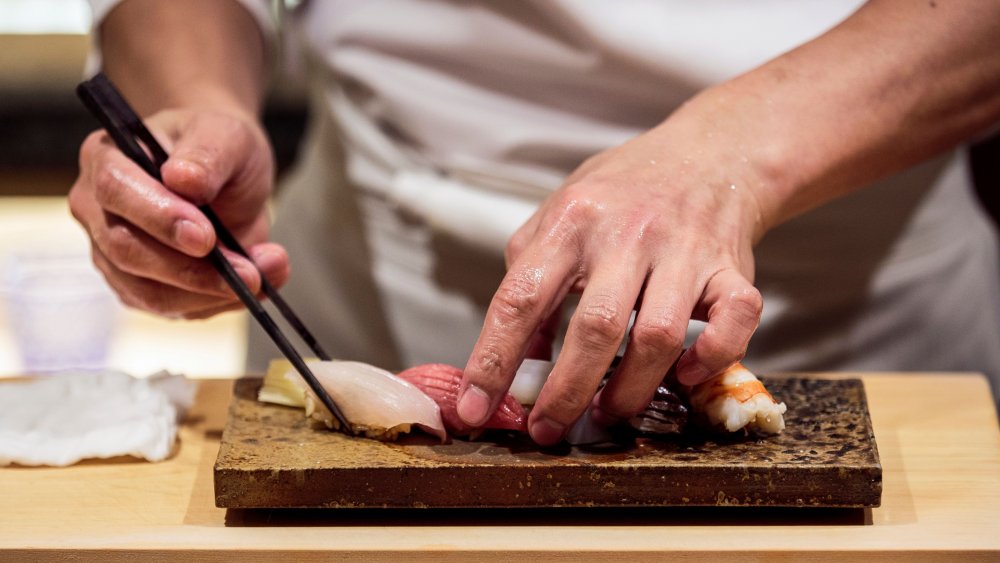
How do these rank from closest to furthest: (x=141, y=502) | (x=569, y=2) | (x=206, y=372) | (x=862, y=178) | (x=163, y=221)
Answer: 1. (x=141, y=502)
2. (x=163, y=221)
3. (x=862, y=178)
4. (x=569, y=2)
5. (x=206, y=372)

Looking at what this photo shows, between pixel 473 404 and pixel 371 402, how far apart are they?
0.13 meters

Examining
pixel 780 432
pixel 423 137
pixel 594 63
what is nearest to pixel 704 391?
pixel 780 432

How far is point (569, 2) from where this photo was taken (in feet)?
5.16

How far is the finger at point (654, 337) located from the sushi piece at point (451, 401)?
11cm

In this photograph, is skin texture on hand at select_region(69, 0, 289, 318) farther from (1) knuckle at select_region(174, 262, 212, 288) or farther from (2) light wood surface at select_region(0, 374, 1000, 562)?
(2) light wood surface at select_region(0, 374, 1000, 562)

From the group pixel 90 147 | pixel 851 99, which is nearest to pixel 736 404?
pixel 851 99

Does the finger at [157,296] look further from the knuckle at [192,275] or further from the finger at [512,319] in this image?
the finger at [512,319]

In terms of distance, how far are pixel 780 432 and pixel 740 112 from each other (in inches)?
14.6

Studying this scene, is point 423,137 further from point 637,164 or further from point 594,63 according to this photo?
point 637,164

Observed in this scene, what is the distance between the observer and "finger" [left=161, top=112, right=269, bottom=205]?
132 cm

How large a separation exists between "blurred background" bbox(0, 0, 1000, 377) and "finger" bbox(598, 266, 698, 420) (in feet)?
5.67

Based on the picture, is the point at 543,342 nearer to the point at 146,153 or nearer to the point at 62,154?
the point at 146,153

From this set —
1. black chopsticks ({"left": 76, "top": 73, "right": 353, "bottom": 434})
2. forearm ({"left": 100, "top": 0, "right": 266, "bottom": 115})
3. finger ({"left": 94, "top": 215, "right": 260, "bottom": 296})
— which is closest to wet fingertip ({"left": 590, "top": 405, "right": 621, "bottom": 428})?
black chopsticks ({"left": 76, "top": 73, "right": 353, "bottom": 434})

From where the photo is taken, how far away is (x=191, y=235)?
4.22 feet
